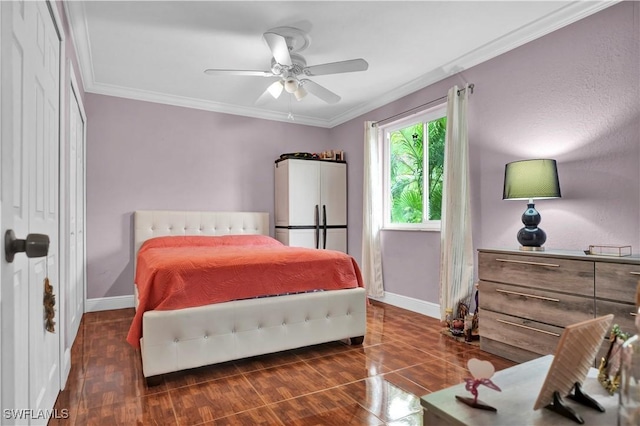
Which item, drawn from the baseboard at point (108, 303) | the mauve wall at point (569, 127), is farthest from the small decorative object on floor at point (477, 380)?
the baseboard at point (108, 303)

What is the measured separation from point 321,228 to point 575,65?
322 centimetres

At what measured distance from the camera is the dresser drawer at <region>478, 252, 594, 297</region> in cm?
215

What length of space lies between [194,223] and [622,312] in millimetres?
4009

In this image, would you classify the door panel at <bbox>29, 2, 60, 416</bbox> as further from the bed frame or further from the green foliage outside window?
the green foliage outside window

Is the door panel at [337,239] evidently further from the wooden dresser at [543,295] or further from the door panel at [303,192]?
the wooden dresser at [543,295]

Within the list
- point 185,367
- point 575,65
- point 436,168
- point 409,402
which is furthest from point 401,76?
point 185,367

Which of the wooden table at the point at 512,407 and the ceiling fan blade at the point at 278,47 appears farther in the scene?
the ceiling fan blade at the point at 278,47

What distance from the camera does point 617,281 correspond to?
199 centimetres

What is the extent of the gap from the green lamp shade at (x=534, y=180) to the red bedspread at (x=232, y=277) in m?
1.37

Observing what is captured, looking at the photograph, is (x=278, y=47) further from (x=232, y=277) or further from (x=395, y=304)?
(x=395, y=304)

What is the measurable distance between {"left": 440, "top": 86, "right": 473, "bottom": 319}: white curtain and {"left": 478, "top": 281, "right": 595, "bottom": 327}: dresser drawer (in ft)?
1.51

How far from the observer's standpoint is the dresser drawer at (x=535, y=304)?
85.4 inches

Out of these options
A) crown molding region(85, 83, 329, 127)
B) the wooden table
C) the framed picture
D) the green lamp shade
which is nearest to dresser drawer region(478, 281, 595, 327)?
the green lamp shade

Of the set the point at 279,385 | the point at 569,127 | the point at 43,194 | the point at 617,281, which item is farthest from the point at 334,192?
the point at 43,194
